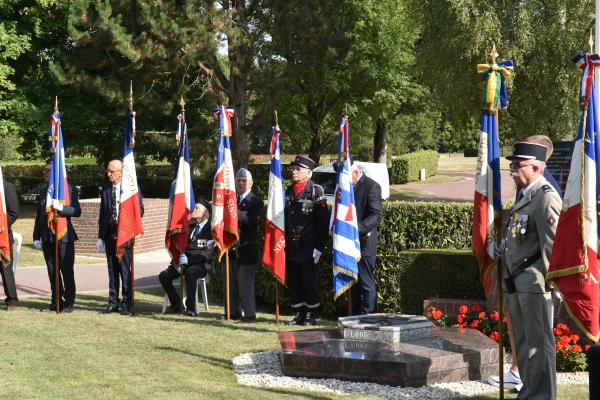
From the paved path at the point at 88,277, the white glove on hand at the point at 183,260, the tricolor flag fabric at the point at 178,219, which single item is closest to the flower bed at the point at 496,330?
the white glove on hand at the point at 183,260

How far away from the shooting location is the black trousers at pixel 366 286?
11.2 metres

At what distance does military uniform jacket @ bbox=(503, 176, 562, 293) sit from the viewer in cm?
715

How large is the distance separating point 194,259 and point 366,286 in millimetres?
2954

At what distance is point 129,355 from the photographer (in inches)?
380

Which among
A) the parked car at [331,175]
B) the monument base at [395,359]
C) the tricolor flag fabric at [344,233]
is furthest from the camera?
the parked car at [331,175]

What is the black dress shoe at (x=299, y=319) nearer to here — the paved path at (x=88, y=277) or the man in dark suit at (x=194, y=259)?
the man in dark suit at (x=194, y=259)

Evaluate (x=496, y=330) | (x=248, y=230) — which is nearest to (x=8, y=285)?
(x=248, y=230)

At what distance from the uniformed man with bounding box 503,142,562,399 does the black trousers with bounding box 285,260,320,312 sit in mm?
4535

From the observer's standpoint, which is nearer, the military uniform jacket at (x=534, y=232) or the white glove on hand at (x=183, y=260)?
the military uniform jacket at (x=534, y=232)

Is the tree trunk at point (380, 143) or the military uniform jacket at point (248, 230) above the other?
the tree trunk at point (380, 143)

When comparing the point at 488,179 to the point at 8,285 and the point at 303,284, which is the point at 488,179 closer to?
the point at 303,284

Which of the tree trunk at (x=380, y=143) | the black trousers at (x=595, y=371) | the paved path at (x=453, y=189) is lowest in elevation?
the paved path at (x=453, y=189)

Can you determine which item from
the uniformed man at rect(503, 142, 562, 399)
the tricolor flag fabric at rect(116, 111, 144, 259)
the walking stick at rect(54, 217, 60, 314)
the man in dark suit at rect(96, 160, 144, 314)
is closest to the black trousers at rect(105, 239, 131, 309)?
the man in dark suit at rect(96, 160, 144, 314)

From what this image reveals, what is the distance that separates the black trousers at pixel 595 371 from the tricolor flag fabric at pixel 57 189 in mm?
8726
